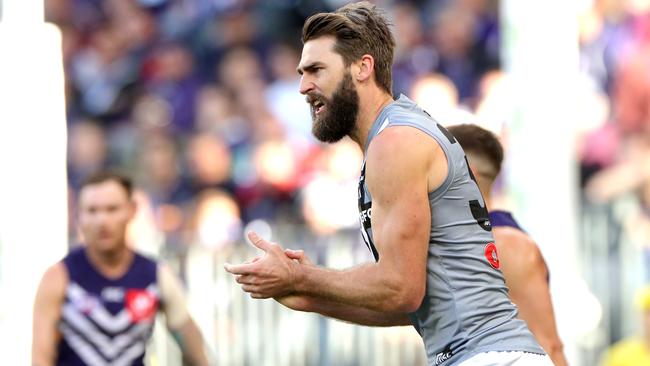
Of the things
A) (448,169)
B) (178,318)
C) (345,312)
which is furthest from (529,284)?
(178,318)

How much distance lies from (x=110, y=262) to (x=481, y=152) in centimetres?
290

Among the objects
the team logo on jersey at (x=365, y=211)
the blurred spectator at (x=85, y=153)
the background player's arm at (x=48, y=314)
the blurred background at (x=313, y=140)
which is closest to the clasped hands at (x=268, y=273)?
the team logo on jersey at (x=365, y=211)

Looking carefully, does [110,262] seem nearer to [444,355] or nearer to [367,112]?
[367,112]

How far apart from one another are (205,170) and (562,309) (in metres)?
3.73

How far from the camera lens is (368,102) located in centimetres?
547

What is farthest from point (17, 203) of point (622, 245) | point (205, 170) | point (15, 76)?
point (622, 245)

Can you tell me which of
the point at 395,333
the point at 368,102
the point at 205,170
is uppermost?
the point at 205,170

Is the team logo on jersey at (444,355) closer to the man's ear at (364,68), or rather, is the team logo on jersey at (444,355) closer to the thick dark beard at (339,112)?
the thick dark beard at (339,112)

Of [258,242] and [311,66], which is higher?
[311,66]

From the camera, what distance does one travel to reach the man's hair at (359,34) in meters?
5.45

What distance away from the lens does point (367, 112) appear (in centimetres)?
546

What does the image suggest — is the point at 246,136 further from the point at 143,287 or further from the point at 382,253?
the point at 382,253

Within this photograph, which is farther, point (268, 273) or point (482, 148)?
point (482, 148)

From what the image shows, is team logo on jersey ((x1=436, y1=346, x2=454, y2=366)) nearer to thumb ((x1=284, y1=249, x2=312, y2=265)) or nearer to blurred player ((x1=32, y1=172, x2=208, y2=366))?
thumb ((x1=284, y1=249, x2=312, y2=265))
